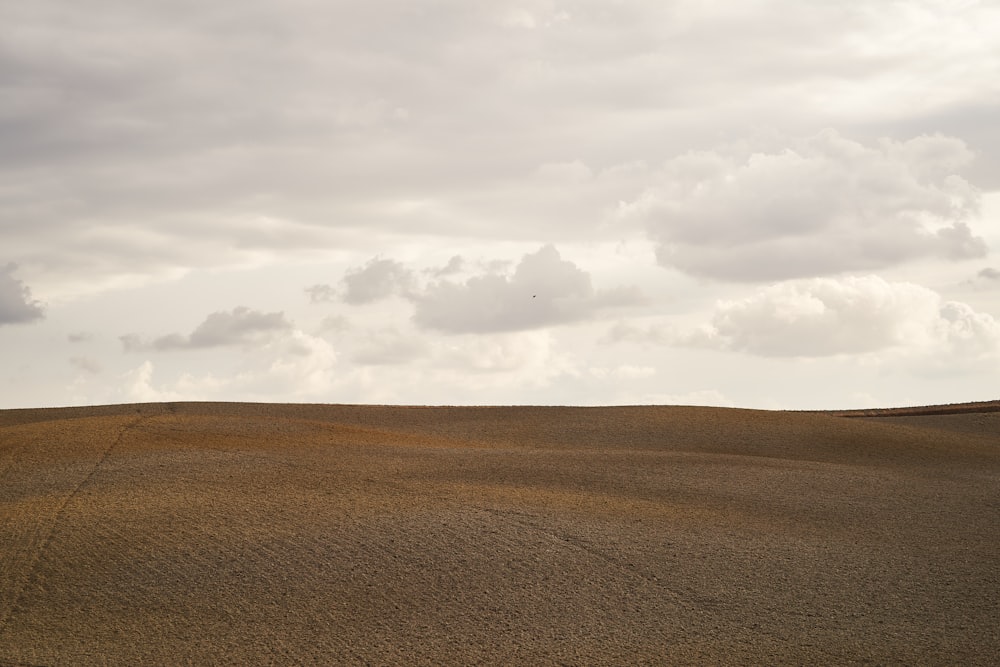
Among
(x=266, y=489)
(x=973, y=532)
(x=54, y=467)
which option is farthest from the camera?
(x=54, y=467)

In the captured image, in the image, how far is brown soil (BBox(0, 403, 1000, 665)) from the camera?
1230 cm

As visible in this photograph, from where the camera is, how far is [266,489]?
19703 millimetres

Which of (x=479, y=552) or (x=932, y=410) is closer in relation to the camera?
(x=479, y=552)

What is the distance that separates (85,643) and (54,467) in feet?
35.3

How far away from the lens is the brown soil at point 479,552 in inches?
484

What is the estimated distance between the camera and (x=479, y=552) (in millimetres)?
15289

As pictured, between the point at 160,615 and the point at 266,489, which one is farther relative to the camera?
the point at 266,489

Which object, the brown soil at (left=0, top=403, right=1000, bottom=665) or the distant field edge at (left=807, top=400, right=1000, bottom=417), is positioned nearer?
the brown soil at (left=0, top=403, right=1000, bottom=665)

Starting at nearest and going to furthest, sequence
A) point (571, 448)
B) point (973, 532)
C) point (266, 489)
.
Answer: point (973, 532) → point (266, 489) → point (571, 448)

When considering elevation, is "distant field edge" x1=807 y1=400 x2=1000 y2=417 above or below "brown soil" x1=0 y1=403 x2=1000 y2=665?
above

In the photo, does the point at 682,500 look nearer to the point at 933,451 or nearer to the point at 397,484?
the point at 397,484

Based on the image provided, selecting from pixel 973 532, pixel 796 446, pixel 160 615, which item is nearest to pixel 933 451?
pixel 796 446

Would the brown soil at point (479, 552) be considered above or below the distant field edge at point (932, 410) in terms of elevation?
below

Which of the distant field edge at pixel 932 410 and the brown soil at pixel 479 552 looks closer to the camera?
the brown soil at pixel 479 552
